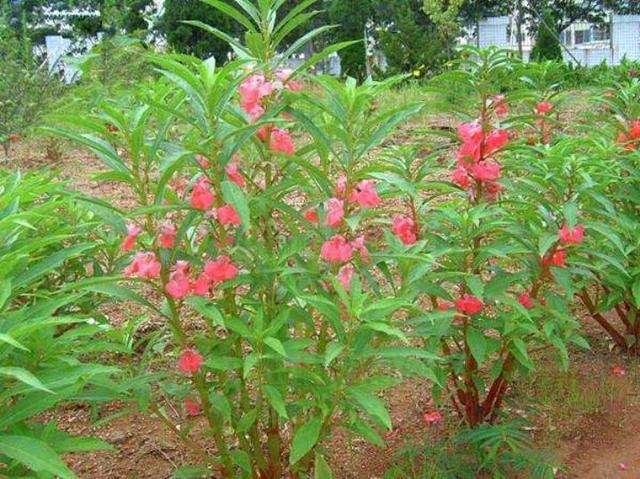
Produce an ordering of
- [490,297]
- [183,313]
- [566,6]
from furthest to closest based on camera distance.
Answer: [566,6], [183,313], [490,297]

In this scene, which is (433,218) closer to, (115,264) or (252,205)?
(252,205)

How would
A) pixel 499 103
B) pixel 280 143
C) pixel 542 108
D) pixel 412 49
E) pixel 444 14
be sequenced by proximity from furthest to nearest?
pixel 412 49, pixel 444 14, pixel 542 108, pixel 499 103, pixel 280 143

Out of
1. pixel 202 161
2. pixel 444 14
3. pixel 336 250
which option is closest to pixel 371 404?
Result: pixel 336 250

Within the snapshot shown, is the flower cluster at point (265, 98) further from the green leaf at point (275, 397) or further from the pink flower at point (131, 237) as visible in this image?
the green leaf at point (275, 397)

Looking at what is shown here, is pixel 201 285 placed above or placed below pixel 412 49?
below

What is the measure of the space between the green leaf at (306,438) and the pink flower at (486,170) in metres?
0.85

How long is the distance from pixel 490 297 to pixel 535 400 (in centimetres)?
83

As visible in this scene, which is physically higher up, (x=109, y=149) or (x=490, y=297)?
(x=109, y=149)

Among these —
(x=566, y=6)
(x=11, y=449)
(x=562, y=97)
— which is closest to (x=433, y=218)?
(x=11, y=449)

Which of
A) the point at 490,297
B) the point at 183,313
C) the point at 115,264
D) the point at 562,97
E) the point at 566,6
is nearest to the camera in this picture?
the point at 490,297

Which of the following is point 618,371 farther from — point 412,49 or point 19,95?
point 412,49

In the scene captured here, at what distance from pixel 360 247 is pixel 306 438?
48 cm

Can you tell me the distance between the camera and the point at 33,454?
130 cm

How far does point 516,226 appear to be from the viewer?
226cm
